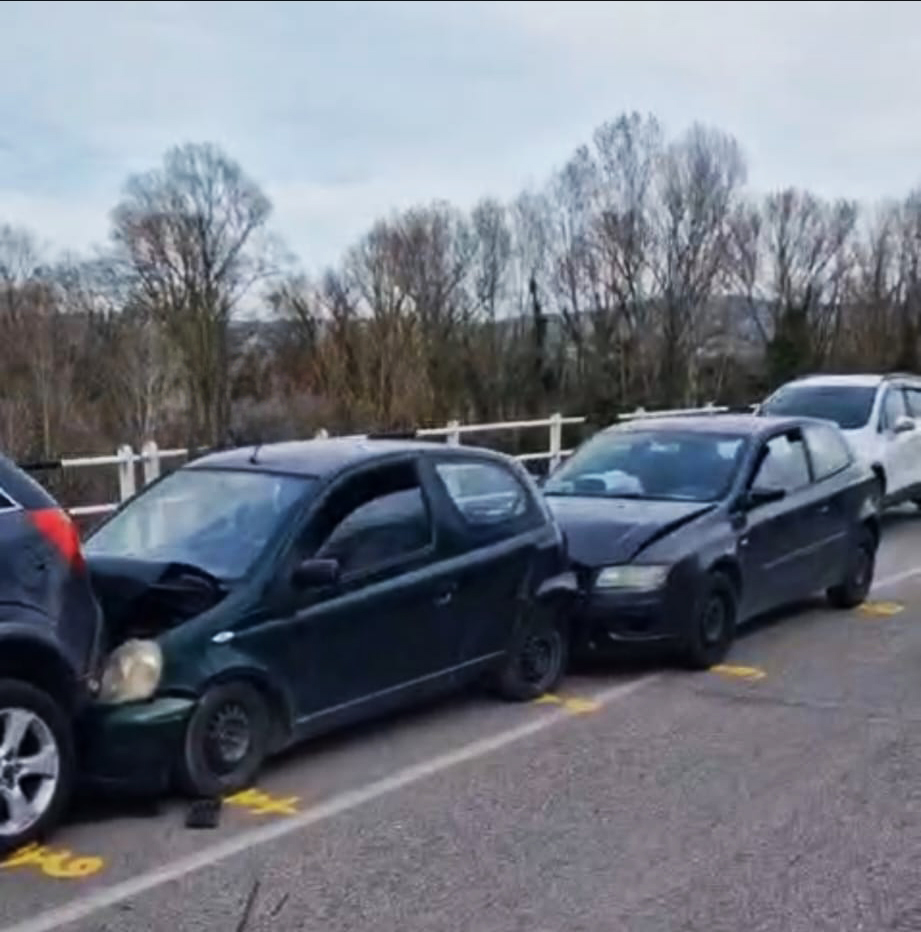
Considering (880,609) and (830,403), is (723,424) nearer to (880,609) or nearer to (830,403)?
(880,609)

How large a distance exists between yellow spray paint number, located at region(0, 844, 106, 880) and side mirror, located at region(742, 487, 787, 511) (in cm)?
498

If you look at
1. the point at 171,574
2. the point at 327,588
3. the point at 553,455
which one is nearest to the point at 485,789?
the point at 327,588

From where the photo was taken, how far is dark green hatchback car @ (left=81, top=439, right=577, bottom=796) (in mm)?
5469

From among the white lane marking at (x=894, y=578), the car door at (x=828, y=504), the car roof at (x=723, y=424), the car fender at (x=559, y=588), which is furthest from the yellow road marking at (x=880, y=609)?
the car fender at (x=559, y=588)

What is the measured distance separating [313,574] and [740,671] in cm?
317

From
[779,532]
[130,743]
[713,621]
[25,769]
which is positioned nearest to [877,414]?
[779,532]

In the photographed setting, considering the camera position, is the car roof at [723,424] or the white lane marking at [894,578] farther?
the white lane marking at [894,578]

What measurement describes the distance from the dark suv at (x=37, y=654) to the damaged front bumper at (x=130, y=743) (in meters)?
0.10

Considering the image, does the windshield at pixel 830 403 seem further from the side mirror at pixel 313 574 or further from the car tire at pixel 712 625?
the side mirror at pixel 313 574

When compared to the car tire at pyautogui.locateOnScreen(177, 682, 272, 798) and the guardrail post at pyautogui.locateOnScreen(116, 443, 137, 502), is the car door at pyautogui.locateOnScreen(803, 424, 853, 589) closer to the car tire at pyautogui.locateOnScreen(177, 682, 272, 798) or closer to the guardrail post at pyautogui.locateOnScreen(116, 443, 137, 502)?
the car tire at pyautogui.locateOnScreen(177, 682, 272, 798)

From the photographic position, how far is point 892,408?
51.0 feet

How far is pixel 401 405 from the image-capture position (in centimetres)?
4256

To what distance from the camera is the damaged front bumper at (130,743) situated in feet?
17.5

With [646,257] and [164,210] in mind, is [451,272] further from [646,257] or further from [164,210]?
[164,210]
